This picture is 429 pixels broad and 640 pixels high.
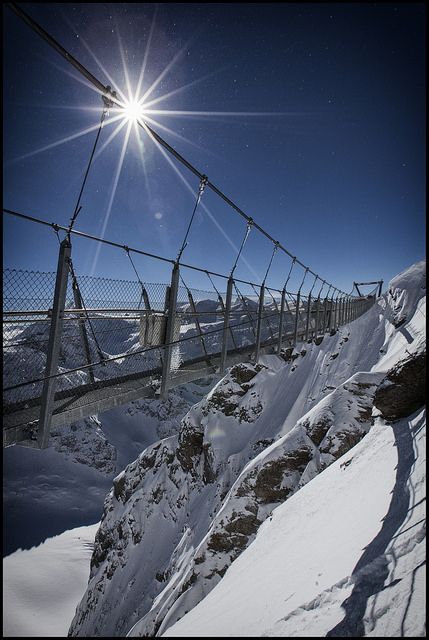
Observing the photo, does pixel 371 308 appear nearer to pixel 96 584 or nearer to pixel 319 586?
pixel 319 586

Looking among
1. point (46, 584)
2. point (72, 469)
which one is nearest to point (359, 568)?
point (46, 584)

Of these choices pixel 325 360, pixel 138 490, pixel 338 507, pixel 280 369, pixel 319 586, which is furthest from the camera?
pixel 280 369

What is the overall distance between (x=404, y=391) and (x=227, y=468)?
31809mm

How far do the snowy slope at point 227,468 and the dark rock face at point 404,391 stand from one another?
350 inches

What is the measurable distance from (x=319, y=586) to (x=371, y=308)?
115 feet

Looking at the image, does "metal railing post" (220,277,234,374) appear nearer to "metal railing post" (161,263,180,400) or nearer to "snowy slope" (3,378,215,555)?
"metal railing post" (161,263,180,400)

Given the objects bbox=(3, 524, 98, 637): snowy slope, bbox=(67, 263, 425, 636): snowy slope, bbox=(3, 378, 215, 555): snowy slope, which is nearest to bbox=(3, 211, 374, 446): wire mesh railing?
bbox=(67, 263, 425, 636): snowy slope

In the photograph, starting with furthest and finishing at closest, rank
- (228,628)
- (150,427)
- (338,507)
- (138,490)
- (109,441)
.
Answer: (150,427) < (109,441) < (138,490) < (338,507) < (228,628)

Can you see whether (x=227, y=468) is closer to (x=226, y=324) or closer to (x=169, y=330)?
(x=226, y=324)

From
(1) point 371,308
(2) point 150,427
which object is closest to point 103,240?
(1) point 371,308

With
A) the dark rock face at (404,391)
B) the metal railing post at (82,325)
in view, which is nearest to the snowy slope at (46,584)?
the dark rock face at (404,391)

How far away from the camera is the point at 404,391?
19.5ft

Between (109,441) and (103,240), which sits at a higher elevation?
(109,441)

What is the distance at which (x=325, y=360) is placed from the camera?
37.6 m
